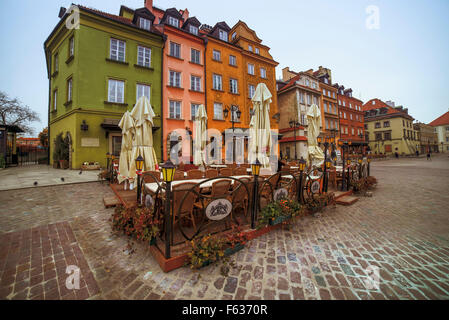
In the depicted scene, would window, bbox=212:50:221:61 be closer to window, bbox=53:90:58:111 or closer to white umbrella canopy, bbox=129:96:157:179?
white umbrella canopy, bbox=129:96:157:179

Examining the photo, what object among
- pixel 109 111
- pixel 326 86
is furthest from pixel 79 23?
pixel 326 86

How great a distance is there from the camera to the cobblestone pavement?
198 cm

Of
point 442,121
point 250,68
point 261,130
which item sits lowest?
point 261,130

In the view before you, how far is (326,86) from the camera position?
28.8 metres

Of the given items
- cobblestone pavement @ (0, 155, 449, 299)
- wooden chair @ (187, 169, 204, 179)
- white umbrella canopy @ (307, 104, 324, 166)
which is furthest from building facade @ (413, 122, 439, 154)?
wooden chair @ (187, 169, 204, 179)

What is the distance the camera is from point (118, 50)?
12.9 m

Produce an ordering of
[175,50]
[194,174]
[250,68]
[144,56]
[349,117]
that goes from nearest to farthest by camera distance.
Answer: [194,174], [144,56], [175,50], [250,68], [349,117]

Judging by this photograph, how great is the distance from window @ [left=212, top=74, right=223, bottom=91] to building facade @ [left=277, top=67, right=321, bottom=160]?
36.9ft

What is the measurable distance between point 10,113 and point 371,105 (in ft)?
243

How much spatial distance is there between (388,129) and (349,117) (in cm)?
1630

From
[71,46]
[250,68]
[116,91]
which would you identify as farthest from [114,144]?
[250,68]

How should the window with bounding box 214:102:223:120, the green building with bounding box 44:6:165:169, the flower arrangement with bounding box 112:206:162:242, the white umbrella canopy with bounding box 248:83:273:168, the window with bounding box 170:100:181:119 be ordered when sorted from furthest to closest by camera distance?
the window with bounding box 214:102:223:120 → the window with bounding box 170:100:181:119 → the green building with bounding box 44:6:165:169 → the white umbrella canopy with bounding box 248:83:273:168 → the flower arrangement with bounding box 112:206:162:242

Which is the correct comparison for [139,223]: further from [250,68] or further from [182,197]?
[250,68]

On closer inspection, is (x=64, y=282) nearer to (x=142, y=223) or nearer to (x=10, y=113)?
(x=142, y=223)
